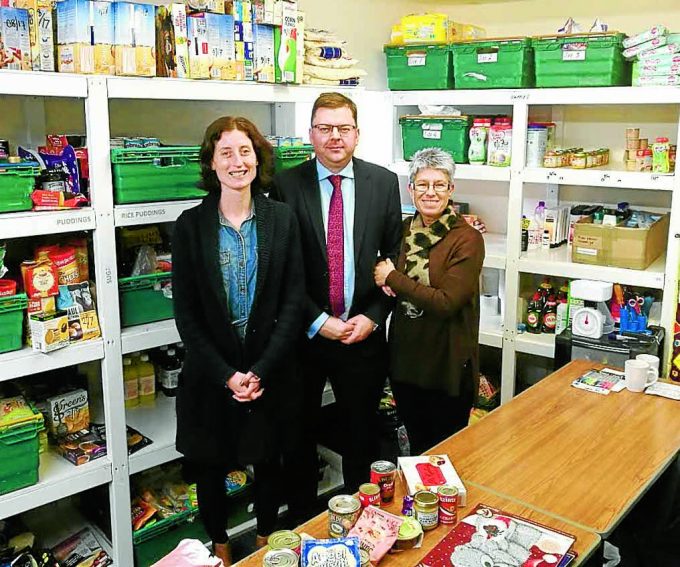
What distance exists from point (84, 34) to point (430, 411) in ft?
5.57

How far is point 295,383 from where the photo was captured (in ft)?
8.18

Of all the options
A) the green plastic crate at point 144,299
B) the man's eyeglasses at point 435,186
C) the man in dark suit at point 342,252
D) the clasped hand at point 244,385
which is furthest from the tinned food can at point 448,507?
the green plastic crate at point 144,299

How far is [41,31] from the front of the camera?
2.26 m

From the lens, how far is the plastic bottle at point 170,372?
3079mm

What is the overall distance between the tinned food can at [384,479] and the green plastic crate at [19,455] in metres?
1.20

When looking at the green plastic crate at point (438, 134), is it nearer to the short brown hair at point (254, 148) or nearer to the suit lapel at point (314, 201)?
the suit lapel at point (314, 201)

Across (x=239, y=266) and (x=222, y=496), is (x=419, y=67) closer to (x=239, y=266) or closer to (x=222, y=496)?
(x=239, y=266)

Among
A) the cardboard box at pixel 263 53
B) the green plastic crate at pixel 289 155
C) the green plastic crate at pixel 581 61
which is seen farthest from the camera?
the green plastic crate at pixel 581 61

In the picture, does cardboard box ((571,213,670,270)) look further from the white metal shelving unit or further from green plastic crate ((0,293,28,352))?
green plastic crate ((0,293,28,352))

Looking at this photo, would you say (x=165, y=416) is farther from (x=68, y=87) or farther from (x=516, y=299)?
(x=516, y=299)

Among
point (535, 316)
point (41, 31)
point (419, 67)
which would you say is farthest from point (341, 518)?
point (419, 67)

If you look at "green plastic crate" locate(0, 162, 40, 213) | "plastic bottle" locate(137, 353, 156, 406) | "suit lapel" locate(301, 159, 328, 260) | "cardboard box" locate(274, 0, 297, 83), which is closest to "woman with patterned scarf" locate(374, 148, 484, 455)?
"suit lapel" locate(301, 159, 328, 260)

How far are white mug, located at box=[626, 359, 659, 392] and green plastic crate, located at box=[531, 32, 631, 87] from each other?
49.3 inches

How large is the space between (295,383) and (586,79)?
1826 mm
